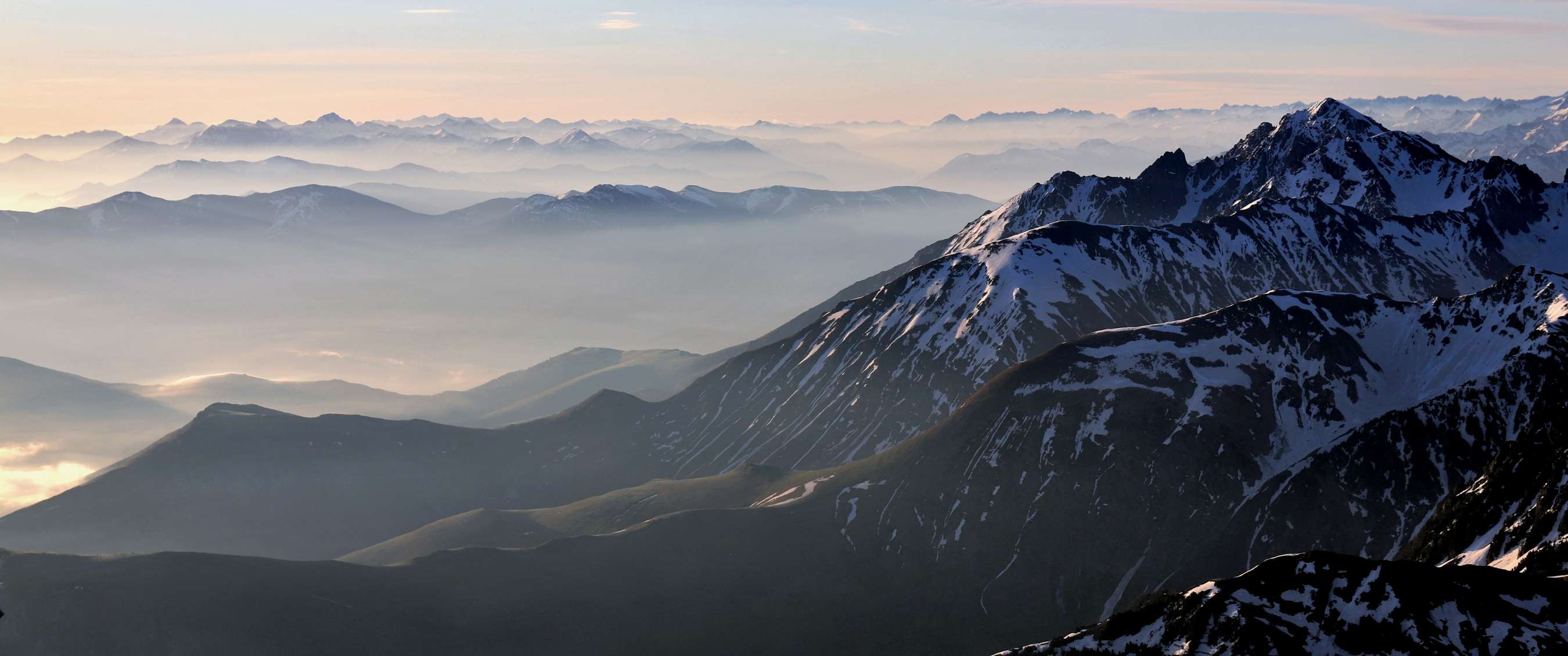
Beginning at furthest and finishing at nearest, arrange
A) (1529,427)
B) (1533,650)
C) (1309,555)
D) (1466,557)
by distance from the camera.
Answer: (1529,427)
(1466,557)
(1309,555)
(1533,650)

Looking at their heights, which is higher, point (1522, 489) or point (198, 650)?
point (1522, 489)

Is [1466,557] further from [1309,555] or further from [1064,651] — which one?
[1064,651]

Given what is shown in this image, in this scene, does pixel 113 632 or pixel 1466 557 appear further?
pixel 113 632

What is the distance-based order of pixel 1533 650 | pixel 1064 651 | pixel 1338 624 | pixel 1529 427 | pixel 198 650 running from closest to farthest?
1. pixel 1533 650
2. pixel 1338 624
3. pixel 1064 651
4. pixel 1529 427
5. pixel 198 650

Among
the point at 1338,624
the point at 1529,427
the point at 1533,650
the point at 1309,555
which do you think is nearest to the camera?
the point at 1533,650

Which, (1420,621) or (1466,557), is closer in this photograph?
(1420,621)

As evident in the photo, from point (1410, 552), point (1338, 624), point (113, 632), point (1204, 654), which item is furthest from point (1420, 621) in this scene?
point (113, 632)

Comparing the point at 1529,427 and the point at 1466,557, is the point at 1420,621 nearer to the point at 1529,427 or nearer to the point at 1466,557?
the point at 1466,557

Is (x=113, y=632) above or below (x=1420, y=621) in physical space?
below

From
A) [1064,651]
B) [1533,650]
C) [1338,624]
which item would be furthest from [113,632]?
[1533,650]
